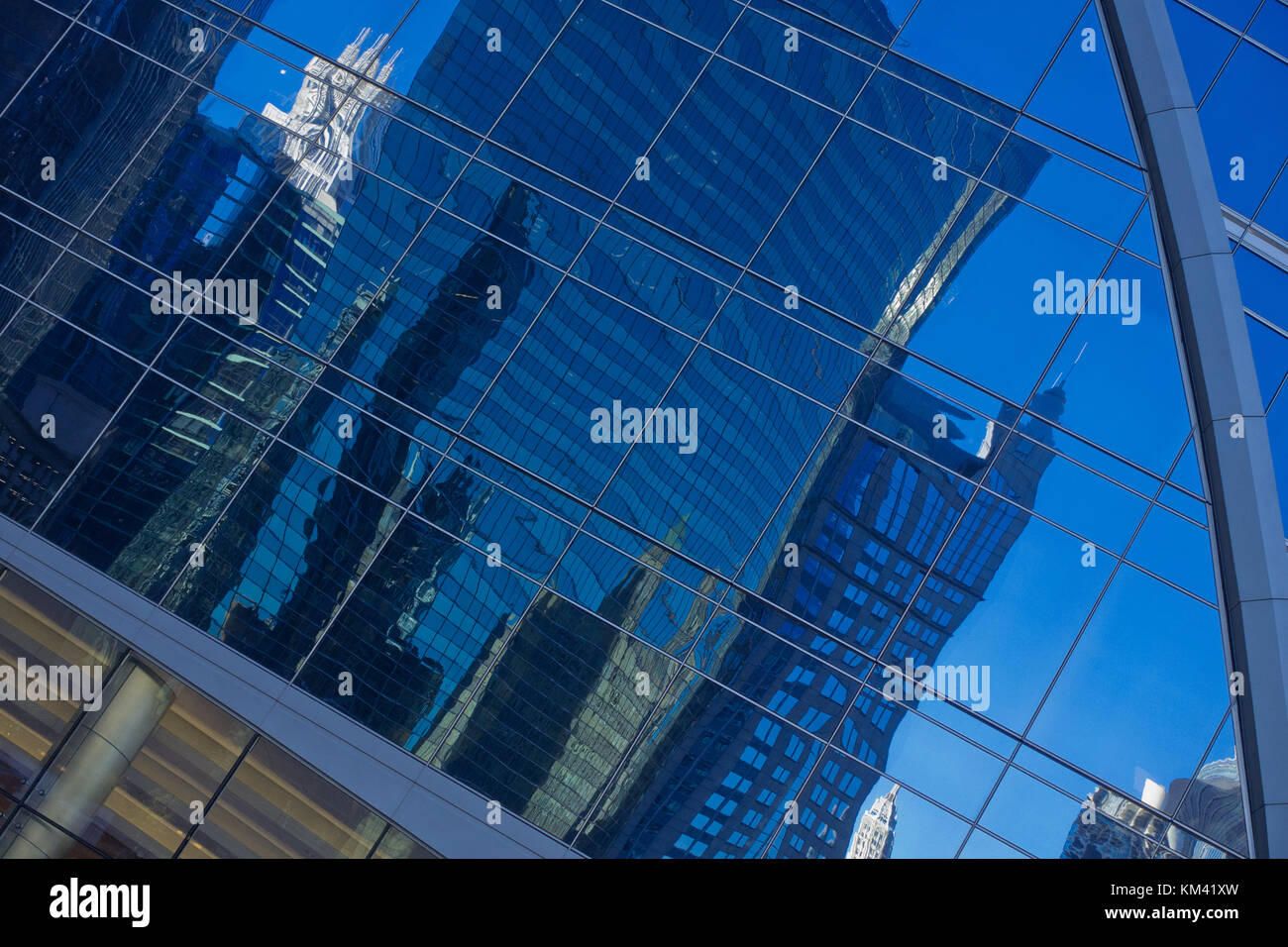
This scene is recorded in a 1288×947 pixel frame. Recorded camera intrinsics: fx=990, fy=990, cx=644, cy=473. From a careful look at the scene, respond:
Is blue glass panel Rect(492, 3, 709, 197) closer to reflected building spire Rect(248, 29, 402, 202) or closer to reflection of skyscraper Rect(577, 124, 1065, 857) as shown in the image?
reflected building spire Rect(248, 29, 402, 202)

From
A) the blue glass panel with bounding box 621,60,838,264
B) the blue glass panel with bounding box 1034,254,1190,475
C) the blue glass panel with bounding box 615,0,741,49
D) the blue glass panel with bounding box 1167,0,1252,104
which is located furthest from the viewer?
the blue glass panel with bounding box 615,0,741,49

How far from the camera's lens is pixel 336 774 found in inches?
571

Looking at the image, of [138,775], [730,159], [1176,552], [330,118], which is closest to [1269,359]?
[1176,552]

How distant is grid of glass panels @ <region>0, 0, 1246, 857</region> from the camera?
1486 cm

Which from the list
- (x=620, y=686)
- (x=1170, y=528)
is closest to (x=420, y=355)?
(x=620, y=686)

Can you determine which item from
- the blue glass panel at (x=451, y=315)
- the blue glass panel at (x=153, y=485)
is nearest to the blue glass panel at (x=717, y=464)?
the blue glass panel at (x=451, y=315)

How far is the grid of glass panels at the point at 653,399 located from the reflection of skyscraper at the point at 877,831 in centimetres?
6

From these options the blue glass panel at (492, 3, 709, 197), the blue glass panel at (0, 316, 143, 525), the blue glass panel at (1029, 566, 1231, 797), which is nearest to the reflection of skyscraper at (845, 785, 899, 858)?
the blue glass panel at (1029, 566, 1231, 797)

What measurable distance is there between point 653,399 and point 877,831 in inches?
291

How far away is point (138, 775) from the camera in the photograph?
14.3 metres

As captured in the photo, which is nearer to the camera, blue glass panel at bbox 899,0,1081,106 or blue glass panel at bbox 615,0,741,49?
blue glass panel at bbox 899,0,1081,106

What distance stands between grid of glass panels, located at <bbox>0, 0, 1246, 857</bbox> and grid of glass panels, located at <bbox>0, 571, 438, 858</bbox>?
113 cm
